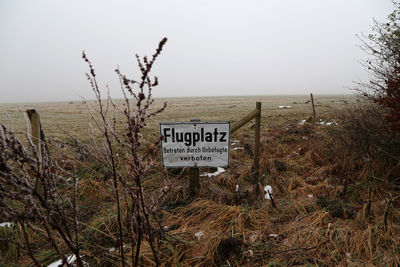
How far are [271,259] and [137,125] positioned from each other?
1912 mm

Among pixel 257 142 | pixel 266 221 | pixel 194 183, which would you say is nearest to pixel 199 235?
pixel 266 221

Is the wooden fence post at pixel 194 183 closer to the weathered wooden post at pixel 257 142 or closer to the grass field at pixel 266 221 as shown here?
the grass field at pixel 266 221

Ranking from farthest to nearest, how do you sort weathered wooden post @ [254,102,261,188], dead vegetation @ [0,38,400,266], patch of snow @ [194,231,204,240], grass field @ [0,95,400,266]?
weathered wooden post @ [254,102,261,188], patch of snow @ [194,231,204,240], grass field @ [0,95,400,266], dead vegetation @ [0,38,400,266]

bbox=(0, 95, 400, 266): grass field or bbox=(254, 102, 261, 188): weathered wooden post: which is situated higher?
bbox=(254, 102, 261, 188): weathered wooden post

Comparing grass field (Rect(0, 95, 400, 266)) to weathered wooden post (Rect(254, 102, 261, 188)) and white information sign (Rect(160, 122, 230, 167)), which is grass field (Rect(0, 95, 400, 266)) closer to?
weathered wooden post (Rect(254, 102, 261, 188))

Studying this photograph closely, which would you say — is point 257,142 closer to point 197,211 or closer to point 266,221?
point 266,221

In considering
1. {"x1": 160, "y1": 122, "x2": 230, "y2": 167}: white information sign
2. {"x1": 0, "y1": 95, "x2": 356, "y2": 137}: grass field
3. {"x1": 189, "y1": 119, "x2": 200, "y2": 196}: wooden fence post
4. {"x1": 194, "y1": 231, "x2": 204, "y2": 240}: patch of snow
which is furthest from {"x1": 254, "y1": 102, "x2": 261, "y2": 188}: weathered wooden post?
{"x1": 0, "y1": 95, "x2": 356, "y2": 137}: grass field

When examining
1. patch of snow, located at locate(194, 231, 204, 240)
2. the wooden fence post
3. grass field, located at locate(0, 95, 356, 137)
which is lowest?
patch of snow, located at locate(194, 231, 204, 240)

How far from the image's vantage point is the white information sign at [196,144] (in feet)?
10.3

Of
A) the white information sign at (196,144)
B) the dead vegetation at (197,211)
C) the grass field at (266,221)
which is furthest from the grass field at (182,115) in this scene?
the grass field at (266,221)

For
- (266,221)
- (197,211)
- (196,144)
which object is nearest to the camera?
(266,221)

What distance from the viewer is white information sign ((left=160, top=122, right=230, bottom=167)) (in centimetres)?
313

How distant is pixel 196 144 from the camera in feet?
10.5

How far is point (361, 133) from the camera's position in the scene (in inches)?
164
